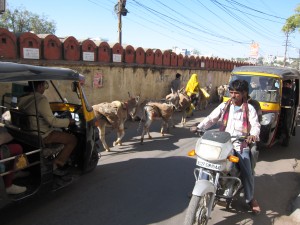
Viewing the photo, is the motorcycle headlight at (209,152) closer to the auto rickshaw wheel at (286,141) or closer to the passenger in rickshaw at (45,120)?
the passenger in rickshaw at (45,120)

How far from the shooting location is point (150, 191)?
516cm

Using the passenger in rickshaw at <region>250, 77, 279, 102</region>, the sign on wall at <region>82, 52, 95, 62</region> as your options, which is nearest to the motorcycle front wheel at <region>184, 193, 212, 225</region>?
the passenger in rickshaw at <region>250, 77, 279, 102</region>

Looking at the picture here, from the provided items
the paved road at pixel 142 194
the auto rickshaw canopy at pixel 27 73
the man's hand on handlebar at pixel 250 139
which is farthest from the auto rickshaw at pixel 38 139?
the man's hand on handlebar at pixel 250 139

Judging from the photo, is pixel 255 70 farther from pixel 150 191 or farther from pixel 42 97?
pixel 42 97

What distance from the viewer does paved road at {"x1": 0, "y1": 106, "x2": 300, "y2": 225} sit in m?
4.20

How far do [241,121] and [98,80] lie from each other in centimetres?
722

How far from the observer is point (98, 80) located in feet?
35.1

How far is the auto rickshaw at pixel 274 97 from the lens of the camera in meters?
7.24

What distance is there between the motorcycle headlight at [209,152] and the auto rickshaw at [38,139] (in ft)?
6.70

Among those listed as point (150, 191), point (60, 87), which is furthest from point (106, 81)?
point (150, 191)

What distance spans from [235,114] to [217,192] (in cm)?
111

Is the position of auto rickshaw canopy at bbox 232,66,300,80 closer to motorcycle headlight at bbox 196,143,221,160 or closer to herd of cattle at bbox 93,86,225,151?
herd of cattle at bbox 93,86,225,151

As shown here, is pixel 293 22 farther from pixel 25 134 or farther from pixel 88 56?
pixel 25 134

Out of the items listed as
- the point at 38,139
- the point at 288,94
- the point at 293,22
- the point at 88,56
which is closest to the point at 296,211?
the point at 38,139
